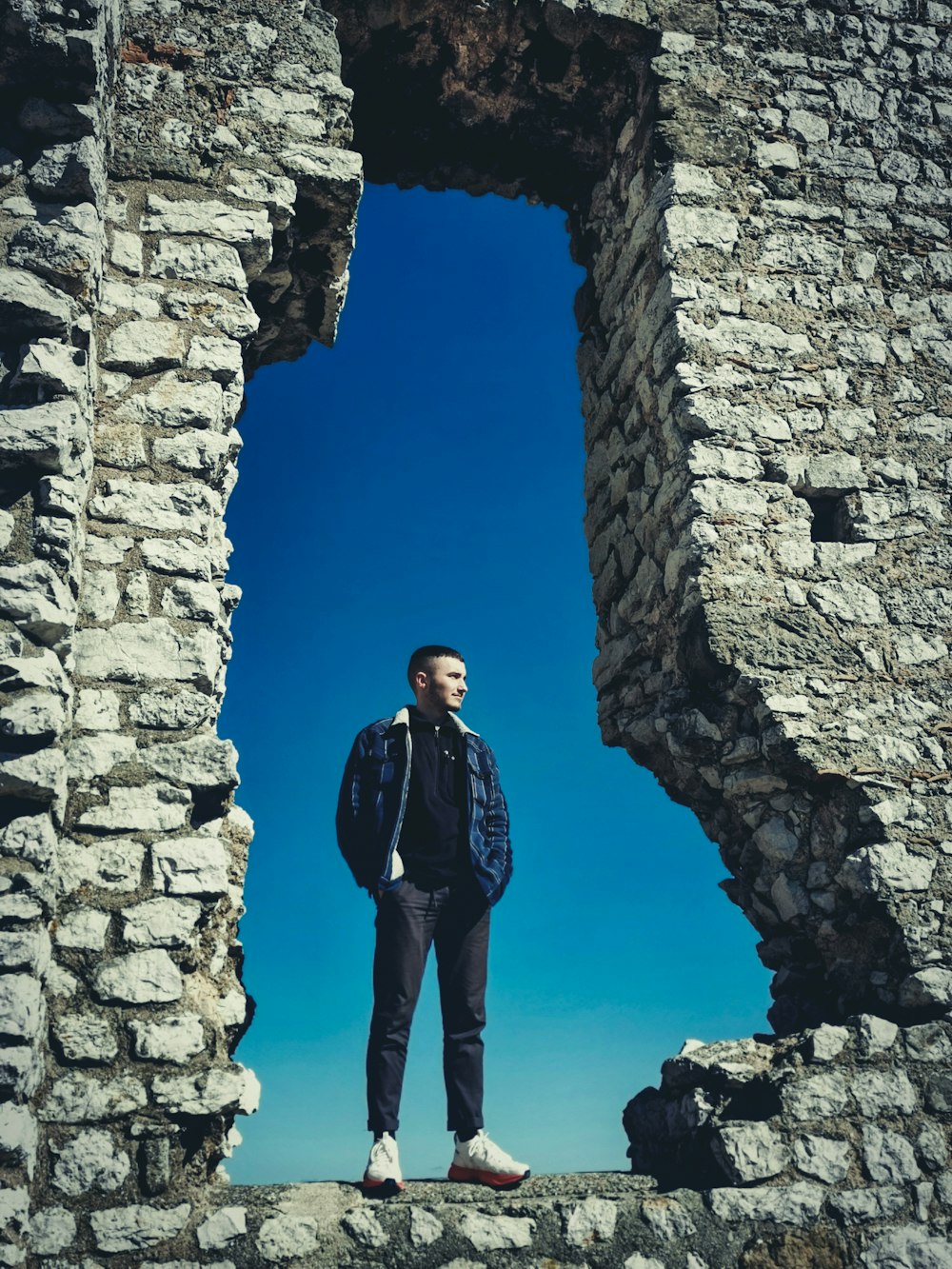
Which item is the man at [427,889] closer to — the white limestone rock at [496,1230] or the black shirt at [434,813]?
the black shirt at [434,813]

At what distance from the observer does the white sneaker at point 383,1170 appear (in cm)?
344

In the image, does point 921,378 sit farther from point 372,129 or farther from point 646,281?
point 372,129

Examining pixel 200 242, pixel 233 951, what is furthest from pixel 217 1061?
pixel 200 242

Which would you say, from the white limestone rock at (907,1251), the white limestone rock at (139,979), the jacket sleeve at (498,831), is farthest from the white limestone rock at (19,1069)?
the white limestone rock at (907,1251)

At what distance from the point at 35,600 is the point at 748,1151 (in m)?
3.10

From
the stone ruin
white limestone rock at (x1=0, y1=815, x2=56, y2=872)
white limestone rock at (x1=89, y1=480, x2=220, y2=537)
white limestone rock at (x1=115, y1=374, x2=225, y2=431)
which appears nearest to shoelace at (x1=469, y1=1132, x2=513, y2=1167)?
the stone ruin

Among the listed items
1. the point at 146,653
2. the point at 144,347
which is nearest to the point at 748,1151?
the point at 146,653

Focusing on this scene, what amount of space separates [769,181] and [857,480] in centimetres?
171

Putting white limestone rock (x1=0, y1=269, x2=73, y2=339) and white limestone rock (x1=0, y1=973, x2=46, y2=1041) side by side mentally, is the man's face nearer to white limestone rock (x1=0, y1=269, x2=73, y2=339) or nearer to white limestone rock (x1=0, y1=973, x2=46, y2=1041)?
white limestone rock (x1=0, y1=973, x2=46, y2=1041)

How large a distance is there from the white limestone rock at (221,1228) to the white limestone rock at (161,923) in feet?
2.67

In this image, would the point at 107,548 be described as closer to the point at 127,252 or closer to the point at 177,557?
the point at 177,557

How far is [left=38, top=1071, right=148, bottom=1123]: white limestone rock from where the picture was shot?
3201 millimetres

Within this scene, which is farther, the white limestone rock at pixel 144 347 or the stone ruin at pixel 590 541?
the white limestone rock at pixel 144 347

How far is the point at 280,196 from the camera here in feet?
15.1
